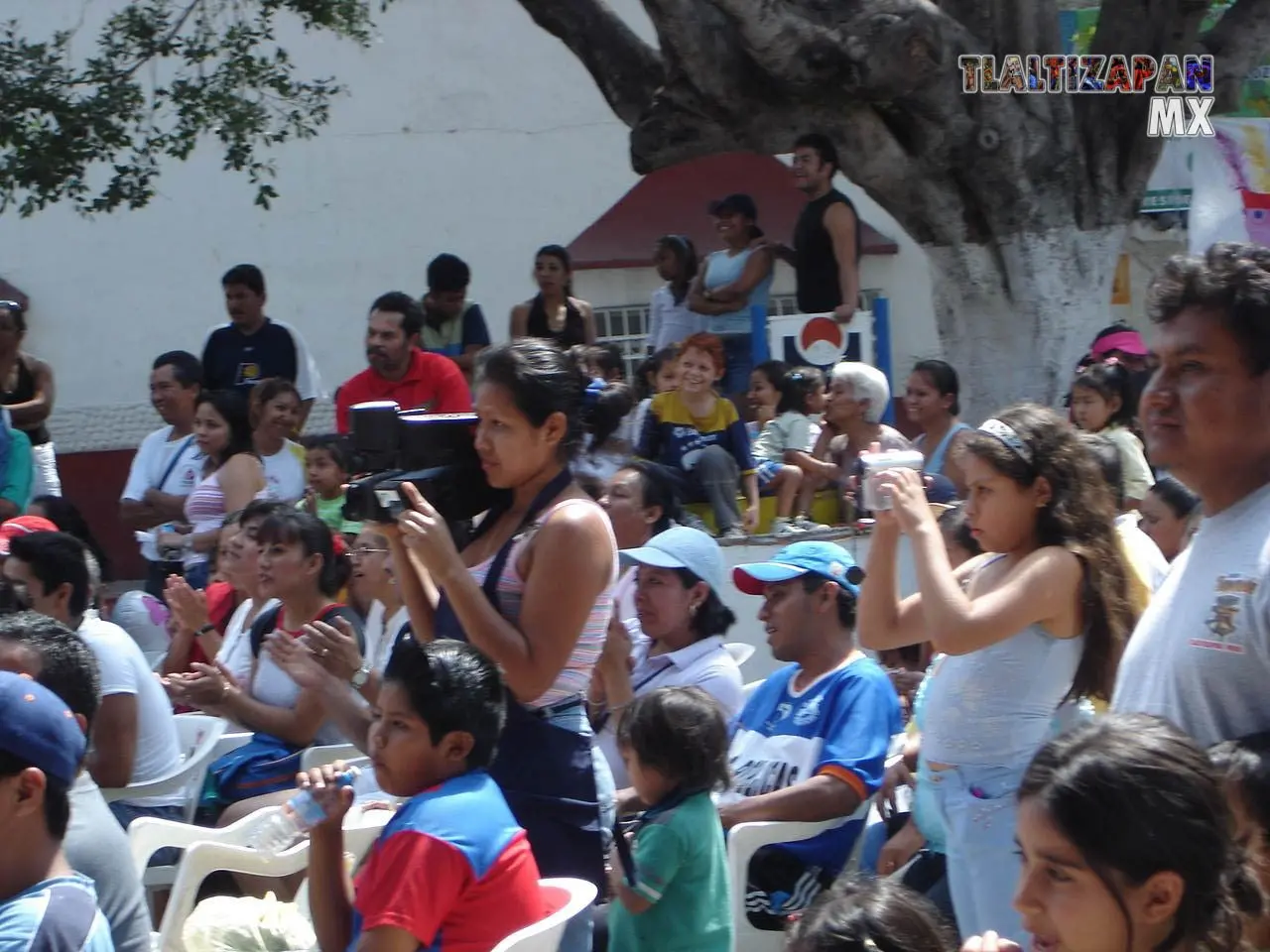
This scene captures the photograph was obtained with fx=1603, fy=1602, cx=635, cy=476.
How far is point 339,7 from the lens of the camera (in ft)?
30.2

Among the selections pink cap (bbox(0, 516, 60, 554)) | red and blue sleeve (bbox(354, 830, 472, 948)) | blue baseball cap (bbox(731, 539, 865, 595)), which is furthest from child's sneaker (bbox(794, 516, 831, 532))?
red and blue sleeve (bbox(354, 830, 472, 948))

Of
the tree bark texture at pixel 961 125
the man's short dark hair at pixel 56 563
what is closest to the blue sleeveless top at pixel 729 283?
the tree bark texture at pixel 961 125

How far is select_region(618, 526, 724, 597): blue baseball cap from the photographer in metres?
4.50

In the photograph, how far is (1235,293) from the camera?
89.0 inches

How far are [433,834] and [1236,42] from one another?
26.4ft

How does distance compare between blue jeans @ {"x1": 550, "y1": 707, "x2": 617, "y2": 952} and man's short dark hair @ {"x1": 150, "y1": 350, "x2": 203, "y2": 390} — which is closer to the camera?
blue jeans @ {"x1": 550, "y1": 707, "x2": 617, "y2": 952}

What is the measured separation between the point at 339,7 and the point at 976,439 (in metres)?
6.99

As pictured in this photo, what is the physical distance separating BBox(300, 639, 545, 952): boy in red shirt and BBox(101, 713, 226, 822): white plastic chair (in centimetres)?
191

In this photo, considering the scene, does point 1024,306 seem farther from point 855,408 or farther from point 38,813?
point 38,813

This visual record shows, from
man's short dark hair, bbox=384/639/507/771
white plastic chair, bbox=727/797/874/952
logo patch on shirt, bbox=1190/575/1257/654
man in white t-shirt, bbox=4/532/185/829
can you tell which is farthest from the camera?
man in white t-shirt, bbox=4/532/185/829

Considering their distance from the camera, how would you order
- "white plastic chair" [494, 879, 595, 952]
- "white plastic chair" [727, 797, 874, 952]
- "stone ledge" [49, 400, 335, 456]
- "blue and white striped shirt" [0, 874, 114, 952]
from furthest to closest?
"stone ledge" [49, 400, 335, 456], "white plastic chair" [727, 797, 874, 952], "white plastic chair" [494, 879, 595, 952], "blue and white striped shirt" [0, 874, 114, 952]

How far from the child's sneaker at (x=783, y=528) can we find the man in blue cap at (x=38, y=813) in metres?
4.33

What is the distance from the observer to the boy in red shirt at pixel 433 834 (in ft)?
8.66

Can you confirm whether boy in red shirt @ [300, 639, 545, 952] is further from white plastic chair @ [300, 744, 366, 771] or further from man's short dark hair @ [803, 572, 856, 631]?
white plastic chair @ [300, 744, 366, 771]
